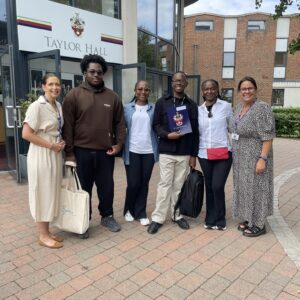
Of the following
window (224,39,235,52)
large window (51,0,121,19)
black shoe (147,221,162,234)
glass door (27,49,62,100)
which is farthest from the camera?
window (224,39,235,52)

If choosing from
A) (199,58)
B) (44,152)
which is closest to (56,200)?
(44,152)

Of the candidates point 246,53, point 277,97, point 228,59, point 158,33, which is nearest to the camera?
point 158,33

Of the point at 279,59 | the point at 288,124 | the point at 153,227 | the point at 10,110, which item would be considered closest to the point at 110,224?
the point at 153,227

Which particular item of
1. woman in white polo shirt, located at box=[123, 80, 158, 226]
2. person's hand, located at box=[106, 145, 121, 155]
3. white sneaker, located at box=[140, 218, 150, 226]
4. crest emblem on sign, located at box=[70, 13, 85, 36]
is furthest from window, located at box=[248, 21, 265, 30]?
person's hand, located at box=[106, 145, 121, 155]

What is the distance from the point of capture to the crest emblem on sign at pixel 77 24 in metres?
7.71

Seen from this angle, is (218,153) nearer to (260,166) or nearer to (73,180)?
(260,166)

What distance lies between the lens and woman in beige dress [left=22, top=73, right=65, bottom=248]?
3195 millimetres

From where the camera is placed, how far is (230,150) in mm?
3832

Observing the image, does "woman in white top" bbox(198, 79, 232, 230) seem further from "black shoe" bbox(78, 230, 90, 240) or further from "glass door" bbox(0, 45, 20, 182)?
"glass door" bbox(0, 45, 20, 182)

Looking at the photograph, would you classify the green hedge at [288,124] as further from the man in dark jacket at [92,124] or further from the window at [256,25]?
the man in dark jacket at [92,124]

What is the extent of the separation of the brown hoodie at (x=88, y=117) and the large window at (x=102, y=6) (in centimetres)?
511

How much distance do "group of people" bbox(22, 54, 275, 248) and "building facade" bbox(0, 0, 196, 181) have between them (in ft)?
8.73

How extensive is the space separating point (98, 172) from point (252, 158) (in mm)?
1711

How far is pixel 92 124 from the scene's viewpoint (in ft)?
11.7
